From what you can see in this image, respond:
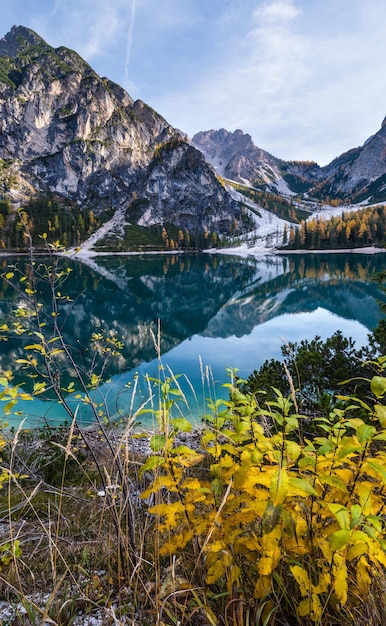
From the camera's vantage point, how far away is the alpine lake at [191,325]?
14398 millimetres

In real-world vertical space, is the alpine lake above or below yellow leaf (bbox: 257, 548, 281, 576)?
below

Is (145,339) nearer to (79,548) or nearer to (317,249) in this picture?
(79,548)

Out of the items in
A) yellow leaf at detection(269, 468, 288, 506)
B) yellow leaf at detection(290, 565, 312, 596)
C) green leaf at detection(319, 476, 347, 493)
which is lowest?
yellow leaf at detection(290, 565, 312, 596)

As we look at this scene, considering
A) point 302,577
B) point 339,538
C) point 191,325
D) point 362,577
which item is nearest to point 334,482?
point 339,538

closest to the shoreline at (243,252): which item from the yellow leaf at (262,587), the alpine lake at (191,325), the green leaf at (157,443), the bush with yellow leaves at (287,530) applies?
the alpine lake at (191,325)

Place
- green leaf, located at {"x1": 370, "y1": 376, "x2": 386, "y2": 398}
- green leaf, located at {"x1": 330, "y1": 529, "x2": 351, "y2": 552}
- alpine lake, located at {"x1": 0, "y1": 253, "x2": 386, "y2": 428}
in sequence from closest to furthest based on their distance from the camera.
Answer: green leaf, located at {"x1": 330, "y1": 529, "x2": 351, "y2": 552} → green leaf, located at {"x1": 370, "y1": 376, "x2": 386, "y2": 398} → alpine lake, located at {"x1": 0, "y1": 253, "x2": 386, "y2": 428}

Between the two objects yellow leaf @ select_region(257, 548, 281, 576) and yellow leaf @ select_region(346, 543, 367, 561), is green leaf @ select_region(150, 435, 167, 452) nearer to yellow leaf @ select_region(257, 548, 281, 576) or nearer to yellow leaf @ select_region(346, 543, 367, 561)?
yellow leaf @ select_region(257, 548, 281, 576)

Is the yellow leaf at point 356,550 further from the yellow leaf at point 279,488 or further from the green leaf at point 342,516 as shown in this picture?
the yellow leaf at point 279,488

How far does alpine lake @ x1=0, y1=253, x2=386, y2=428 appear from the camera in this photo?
47.2 ft

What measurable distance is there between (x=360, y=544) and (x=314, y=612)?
1.95ft

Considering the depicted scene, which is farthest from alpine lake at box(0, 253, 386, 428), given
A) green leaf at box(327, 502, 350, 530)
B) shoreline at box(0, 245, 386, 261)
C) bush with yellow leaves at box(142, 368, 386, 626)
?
shoreline at box(0, 245, 386, 261)

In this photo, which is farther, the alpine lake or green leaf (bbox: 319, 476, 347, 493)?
the alpine lake

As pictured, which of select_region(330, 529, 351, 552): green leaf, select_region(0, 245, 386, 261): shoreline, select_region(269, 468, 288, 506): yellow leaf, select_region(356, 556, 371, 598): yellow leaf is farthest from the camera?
select_region(0, 245, 386, 261): shoreline

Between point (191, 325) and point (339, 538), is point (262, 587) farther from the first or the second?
point (191, 325)
